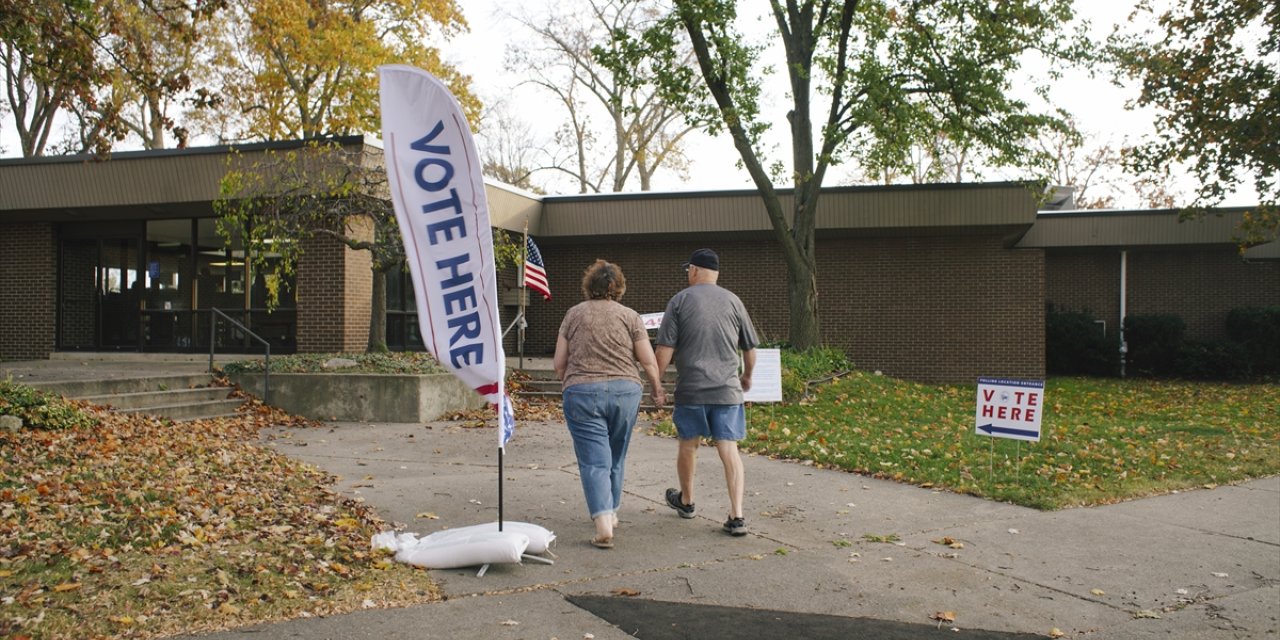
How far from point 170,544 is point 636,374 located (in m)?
2.90

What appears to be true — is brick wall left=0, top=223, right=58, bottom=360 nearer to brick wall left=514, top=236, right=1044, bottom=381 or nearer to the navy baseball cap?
brick wall left=514, top=236, right=1044, bottom=381

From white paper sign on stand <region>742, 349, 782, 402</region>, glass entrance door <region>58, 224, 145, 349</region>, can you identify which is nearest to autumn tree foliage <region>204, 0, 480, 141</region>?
glass entrance door <region>58, 224, 145, 349</region>

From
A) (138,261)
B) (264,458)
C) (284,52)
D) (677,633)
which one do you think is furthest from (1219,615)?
(284,52)

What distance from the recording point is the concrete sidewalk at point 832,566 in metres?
4.58

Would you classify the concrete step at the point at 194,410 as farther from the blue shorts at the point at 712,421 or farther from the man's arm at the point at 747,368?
the man's arm at the point at 747,368

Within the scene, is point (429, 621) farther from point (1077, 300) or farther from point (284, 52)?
point (284, 52)

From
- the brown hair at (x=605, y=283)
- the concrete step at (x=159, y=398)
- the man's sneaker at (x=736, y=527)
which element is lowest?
the man's sneaker at (x=736, y=527)

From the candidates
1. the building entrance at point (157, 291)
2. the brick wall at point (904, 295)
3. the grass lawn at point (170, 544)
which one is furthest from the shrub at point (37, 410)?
the brick wall at point (904, 295)

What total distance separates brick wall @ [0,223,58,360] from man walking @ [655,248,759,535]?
18154 millimetres

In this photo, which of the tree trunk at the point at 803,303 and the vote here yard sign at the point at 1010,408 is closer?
the vote here yard sign at the point at 1010,408

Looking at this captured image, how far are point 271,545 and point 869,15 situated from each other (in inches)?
634

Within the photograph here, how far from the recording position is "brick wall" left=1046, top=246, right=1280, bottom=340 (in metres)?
24.7

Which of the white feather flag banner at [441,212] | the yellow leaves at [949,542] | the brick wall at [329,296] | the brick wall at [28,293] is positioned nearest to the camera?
the white feather flag banner at [441,212]

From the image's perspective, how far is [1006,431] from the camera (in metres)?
7.92
